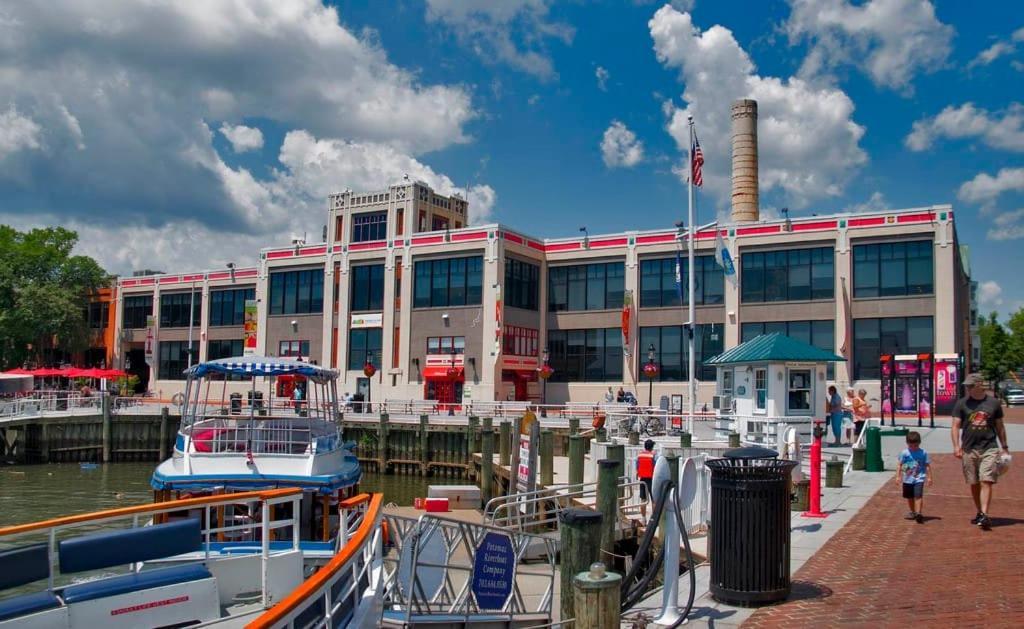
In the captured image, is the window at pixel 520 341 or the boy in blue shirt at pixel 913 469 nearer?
the boy in blue shirt at pixel 913 469

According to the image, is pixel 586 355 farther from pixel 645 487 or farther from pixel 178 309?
pixel 645 487

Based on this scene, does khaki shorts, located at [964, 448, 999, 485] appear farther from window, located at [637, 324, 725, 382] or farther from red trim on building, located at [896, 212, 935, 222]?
window, located at [637, 324, 725, 382]

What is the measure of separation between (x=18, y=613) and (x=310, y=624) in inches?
96.5

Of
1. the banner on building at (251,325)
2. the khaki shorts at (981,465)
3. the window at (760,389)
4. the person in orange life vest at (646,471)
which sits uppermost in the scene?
the banner on building at (251,325)

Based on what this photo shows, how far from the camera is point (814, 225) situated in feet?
153

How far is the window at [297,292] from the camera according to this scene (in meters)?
57.3

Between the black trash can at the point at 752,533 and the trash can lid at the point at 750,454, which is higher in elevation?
the trash can lid at the point at 750,454

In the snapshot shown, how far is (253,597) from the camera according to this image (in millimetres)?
9602

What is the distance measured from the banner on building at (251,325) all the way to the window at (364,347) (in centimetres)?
858

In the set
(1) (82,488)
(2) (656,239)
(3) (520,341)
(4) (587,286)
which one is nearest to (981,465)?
(1) (82,488)

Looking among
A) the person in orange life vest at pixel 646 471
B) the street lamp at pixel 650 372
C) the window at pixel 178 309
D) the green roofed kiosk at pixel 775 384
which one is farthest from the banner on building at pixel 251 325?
the person in orange life vest at pixel 646 471

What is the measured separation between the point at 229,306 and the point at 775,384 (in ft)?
162

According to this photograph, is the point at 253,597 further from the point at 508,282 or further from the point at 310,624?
the point at 508,282

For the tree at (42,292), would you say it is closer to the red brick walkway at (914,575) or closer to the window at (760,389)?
the window at (760,389)
